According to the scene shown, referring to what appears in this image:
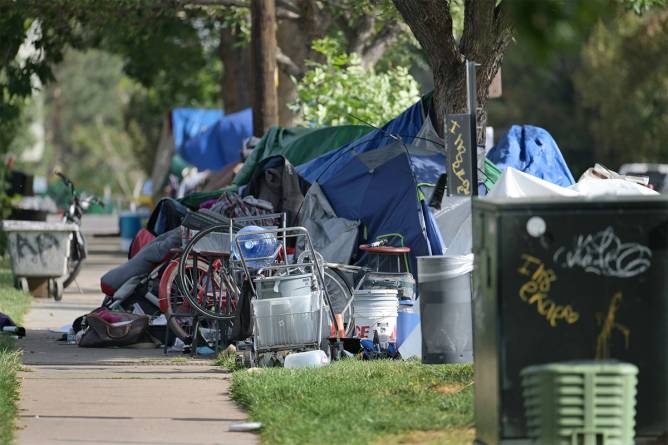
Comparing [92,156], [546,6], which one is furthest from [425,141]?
[92,156]

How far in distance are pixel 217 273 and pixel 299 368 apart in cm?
223

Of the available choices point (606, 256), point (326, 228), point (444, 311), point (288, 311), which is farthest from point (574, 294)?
point (326, 228)

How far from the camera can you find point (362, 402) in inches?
356

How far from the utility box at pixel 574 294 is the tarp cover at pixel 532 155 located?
762 cm

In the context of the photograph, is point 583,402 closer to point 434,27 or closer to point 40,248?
point 434,27

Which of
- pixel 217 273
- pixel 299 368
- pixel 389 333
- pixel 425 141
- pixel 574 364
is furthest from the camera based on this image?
pixel 425 141

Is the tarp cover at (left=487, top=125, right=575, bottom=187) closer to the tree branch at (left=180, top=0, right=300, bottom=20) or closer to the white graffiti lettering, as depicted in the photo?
the white graffiti lettering

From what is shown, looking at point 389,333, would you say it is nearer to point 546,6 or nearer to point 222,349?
point 222,349

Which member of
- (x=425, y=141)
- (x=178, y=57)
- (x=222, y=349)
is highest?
(x=178, y=57)

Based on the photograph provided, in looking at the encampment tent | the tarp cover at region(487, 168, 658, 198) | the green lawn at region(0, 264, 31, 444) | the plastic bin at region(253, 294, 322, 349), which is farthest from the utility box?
the encampment tent

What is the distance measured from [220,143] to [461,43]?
1601cm

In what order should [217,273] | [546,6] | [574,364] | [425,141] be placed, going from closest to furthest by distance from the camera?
[546,6] → [574,364] → [217,273] → [425,141]

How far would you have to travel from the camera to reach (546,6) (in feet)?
16.3

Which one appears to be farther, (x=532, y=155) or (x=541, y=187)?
(x=532, y=155)
